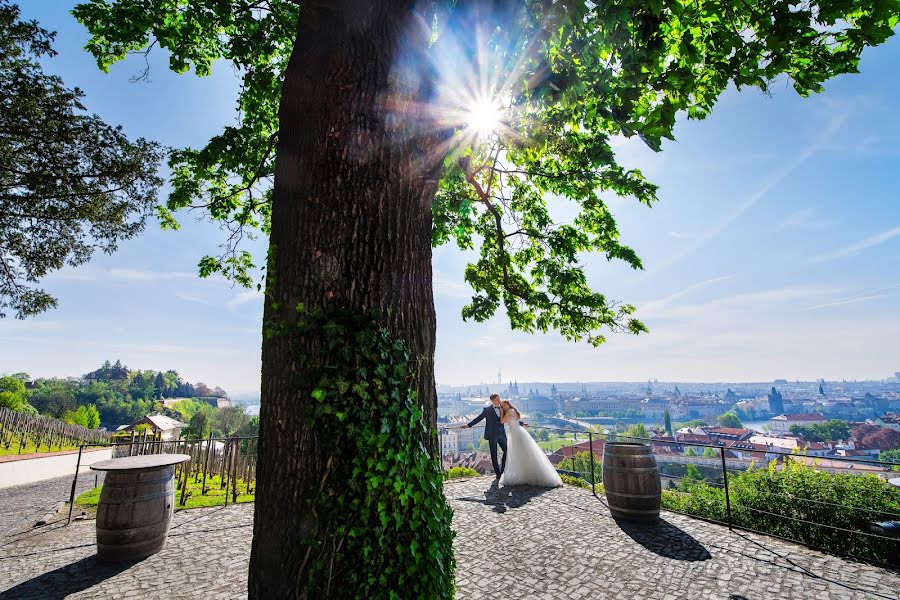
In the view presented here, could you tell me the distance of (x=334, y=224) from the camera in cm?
239

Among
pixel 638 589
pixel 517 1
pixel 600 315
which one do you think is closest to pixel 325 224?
pixel 517 1

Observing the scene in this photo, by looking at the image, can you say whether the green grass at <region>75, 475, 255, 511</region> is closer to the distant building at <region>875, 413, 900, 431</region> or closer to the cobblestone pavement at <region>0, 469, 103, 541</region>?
the cobblestone pavement at <region>0, 469, 103, 541</region>

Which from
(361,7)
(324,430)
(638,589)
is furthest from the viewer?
(638,589)

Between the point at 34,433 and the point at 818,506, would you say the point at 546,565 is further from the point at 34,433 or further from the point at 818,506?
the point at 34,433

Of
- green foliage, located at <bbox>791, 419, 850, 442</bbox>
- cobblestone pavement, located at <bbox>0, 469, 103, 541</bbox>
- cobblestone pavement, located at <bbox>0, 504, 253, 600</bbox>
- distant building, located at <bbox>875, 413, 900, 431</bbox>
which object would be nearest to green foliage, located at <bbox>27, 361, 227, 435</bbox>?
cobblestone pavement, located at <bbox>0, 469, 103, 541</bbox>

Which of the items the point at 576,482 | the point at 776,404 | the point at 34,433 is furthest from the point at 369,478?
the point at 776,404

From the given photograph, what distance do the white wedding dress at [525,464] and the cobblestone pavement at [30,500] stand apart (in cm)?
909

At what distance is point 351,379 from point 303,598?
45.5 inches

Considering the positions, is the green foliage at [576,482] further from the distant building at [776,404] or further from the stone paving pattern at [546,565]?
the distant building at [776,404]

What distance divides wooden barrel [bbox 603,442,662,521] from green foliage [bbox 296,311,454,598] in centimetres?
499

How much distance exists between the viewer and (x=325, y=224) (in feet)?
7.84

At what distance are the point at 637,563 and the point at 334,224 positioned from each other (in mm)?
5479

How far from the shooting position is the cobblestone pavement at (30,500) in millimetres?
7152

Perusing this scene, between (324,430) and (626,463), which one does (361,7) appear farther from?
(626,463)
